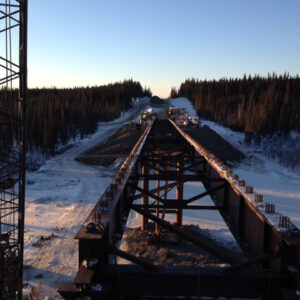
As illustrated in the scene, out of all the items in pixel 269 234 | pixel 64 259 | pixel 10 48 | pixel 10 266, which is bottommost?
pixel 64 259

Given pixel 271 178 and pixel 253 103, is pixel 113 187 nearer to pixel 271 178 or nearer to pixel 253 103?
pixel 271 178

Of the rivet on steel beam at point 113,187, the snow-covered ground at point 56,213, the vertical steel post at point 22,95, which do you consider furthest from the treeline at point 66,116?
the rivet on steel beam at point 113,187

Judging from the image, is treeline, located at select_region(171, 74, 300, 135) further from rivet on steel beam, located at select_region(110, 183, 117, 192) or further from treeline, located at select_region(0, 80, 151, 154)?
rivet on steel beam, located at select_region(110, 183, 117, 192)

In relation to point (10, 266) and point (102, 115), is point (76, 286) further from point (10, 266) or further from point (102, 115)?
point (102, 115)

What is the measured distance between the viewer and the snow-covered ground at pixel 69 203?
644 inches

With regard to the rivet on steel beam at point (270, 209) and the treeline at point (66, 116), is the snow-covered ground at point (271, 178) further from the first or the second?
the treeline at point (66, 116)

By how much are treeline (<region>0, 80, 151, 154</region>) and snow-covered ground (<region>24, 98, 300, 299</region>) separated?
20.8 feet

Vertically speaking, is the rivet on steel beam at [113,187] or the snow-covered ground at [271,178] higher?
the rivet on steel beam at [113,187]

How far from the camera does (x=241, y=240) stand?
698 centimetres

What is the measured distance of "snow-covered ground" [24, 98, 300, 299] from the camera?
1636 cm

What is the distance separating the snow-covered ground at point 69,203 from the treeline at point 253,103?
1768 cm

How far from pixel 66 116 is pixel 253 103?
48.6 metres

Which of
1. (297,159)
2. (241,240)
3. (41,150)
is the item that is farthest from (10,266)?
(297,159)

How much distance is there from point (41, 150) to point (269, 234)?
5878 centimetres
